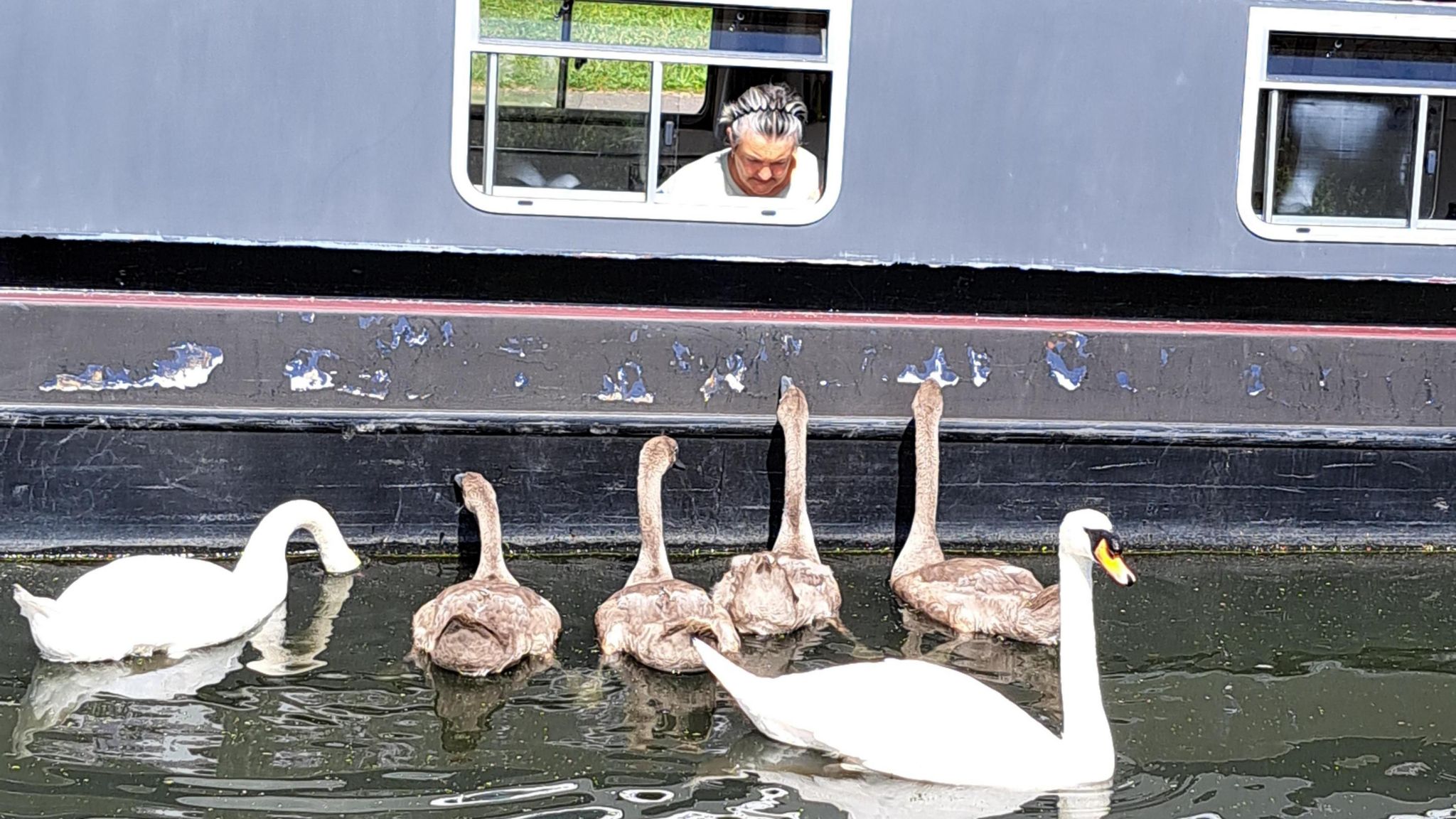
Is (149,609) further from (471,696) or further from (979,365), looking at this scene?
(979,365)

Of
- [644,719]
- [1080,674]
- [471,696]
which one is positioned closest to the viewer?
[1080,674]

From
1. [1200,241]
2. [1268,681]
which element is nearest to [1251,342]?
[1200,241]

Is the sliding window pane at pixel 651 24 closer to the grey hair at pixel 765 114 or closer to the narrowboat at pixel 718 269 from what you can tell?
the narrowboat at pixel 718 269

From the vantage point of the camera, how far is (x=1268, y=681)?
6062 mm

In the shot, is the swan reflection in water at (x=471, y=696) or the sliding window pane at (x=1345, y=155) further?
the sliding window pane at (x=1345, y=155)

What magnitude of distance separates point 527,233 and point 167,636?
85.6 inches

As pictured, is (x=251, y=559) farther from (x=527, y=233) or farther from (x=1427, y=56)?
(x=1427, y=56)

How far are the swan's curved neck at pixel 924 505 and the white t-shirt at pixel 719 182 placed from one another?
107cm

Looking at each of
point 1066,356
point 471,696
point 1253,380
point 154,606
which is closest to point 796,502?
point 1066,356

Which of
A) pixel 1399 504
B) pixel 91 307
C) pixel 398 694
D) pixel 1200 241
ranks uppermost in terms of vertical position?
pixel 1200 241

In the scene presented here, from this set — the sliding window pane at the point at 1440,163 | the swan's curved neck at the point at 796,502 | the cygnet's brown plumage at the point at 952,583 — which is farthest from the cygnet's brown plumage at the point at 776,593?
the sliding window pane at the point at 1440,163

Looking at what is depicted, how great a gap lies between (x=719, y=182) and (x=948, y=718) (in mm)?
2993

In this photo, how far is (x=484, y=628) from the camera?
19.0 ft

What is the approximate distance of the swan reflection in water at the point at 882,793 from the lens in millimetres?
4910
